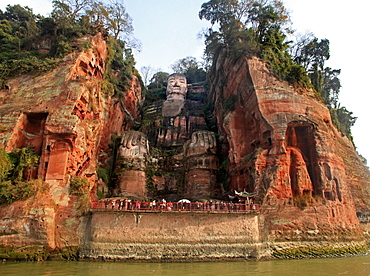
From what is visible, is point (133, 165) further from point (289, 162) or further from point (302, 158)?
point (302, 158)

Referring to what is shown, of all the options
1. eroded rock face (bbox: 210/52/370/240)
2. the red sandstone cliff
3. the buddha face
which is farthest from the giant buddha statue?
eroded rock face (bbox: 210/52/370/240)

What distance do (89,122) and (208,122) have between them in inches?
785

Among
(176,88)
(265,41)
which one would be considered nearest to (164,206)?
(265,41)

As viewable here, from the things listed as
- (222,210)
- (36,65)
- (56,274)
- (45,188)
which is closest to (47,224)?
(45,188)

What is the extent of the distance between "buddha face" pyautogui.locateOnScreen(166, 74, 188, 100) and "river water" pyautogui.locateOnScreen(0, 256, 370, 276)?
32.1 meters

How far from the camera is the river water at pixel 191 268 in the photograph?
1343cm

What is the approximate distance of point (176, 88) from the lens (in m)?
46.1

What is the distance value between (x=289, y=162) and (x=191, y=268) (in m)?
11.9

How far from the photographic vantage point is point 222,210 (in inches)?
Answer: 746

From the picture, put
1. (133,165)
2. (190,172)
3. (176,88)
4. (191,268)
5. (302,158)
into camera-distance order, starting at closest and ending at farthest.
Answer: (191,268), (302,158), (133,165), (190,172), (176,88)

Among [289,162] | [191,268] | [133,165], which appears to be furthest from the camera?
[133,165]

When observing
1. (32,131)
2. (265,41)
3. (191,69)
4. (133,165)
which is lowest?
(133,165)

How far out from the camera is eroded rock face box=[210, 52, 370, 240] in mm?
20328

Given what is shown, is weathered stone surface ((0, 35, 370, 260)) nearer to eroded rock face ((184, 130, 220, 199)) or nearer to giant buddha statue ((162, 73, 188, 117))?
eroded rock face ((184, 130, 220, 199))
